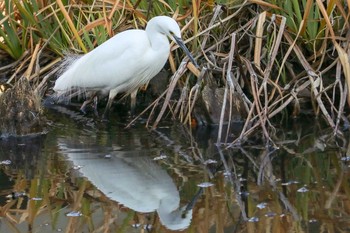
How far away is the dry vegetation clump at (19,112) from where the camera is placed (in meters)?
5.82

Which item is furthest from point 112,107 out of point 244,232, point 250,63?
point 244,232

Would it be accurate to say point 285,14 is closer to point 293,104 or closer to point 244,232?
point 293,104

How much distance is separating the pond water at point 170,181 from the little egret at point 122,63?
320mm

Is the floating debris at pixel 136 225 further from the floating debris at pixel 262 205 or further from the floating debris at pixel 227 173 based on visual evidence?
the floating debris at pixel 227 173

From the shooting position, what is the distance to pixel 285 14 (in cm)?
600

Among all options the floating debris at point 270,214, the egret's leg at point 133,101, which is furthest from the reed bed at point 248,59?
the floating debris at point 270,214

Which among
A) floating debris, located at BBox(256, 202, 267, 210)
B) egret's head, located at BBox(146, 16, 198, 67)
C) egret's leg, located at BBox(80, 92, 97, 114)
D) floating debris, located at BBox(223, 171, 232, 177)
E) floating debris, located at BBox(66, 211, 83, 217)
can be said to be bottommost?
egret's leg, located at BBox(80, 92, 97, 114)

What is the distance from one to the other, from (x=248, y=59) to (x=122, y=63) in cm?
88

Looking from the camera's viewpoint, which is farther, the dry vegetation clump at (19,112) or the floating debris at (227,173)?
the dry vegetation clump at (19,112)

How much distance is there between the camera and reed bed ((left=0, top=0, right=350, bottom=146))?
564 centimetres

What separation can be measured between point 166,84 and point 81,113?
26.7 inches

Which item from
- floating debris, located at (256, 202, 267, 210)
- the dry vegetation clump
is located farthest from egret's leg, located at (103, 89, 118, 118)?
floating debris, located at (256, 202, 267, 210)

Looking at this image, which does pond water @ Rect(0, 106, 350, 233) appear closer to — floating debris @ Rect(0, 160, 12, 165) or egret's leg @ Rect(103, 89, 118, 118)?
floating debris @ Rect(0, 160, 12, 165)

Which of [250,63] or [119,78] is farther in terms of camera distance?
[119,78]
